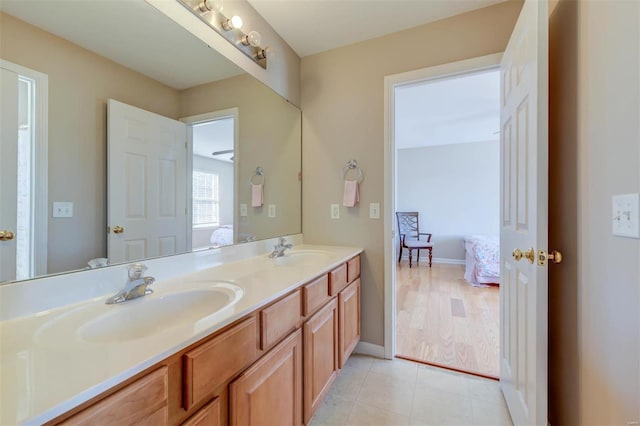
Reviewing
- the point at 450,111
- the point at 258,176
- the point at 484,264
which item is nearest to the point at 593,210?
the point at 258,176

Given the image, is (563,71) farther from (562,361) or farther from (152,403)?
(152,403)

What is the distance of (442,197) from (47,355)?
227 inches

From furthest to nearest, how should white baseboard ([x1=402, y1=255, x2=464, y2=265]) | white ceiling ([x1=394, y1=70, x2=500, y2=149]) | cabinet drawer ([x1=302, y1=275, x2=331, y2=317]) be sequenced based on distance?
white baseboard ([x1=402, y1=255, x2=464, y2=265]), white ceiling ([x1=394, y1=70, x2=500, y2=149]), cabinet drawer ([x1=302, y1=275, x2=331, y2=317])

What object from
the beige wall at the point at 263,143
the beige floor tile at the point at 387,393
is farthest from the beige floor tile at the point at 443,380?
the beige wall at the point at 263,143

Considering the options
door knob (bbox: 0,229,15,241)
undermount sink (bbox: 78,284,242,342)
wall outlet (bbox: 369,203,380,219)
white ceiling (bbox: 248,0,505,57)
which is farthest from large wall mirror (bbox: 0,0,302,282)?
wall outlet (bbox: 369,203,380,219)

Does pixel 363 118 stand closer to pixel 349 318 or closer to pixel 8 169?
pixel 349 318

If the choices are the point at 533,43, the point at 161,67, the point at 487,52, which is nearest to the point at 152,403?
the point at 161,67

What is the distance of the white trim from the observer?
2.01 meters

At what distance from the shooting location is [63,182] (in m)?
0.90

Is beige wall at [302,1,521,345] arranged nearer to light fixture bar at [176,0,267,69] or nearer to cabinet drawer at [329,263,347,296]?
cabinet drawer at [329,263,347,296]

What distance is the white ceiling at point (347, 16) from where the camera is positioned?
66.2 inches

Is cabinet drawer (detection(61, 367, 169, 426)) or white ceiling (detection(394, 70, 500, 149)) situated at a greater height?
white ceiling (detection(394, 70, 500, 149))

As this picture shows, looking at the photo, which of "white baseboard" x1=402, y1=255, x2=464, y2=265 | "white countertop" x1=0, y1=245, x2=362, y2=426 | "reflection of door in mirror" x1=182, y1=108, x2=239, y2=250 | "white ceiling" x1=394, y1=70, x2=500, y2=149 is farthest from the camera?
"white baseboard" x1=402, y1=255, x2=464, y2=265

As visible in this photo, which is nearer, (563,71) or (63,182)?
(63,182)
